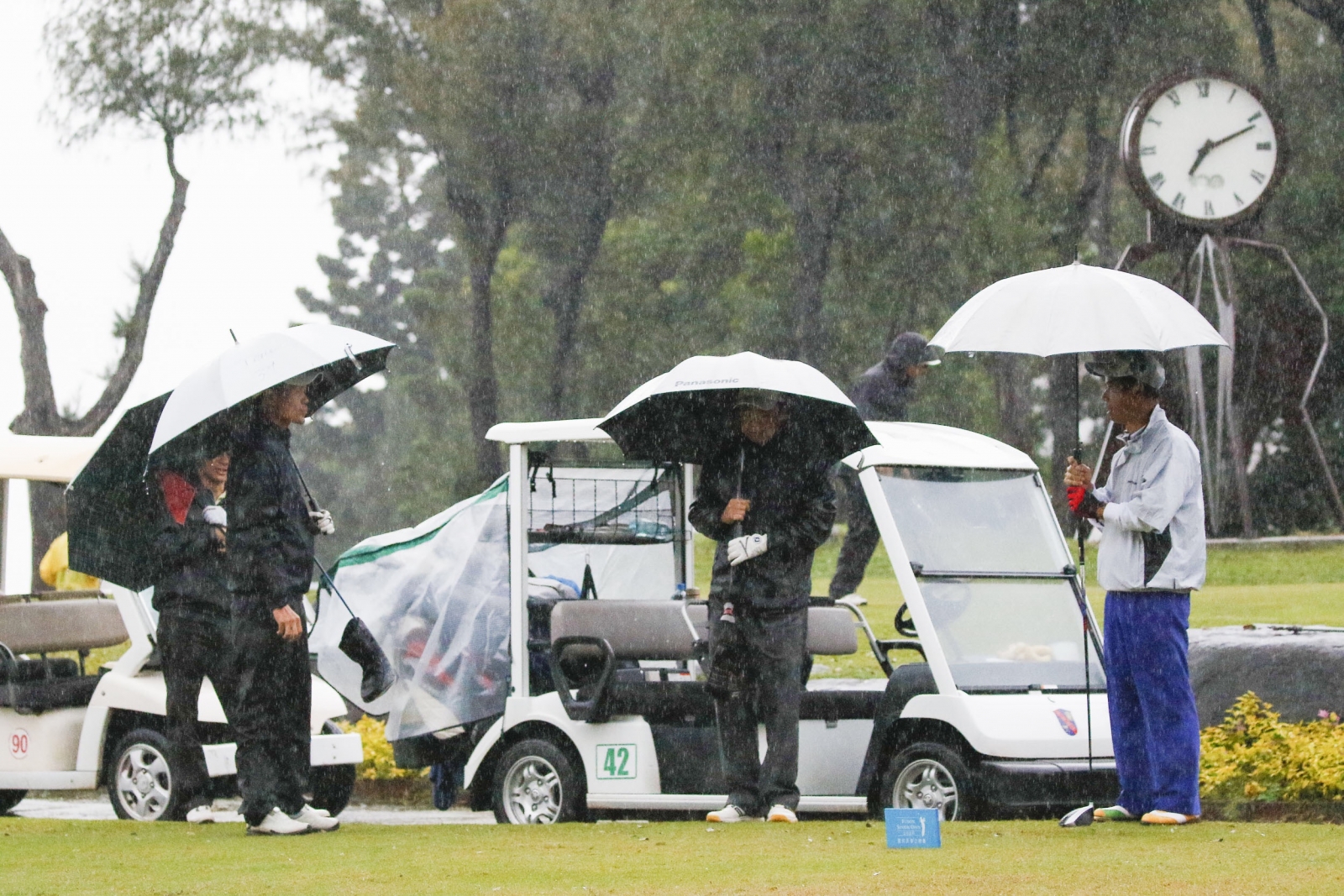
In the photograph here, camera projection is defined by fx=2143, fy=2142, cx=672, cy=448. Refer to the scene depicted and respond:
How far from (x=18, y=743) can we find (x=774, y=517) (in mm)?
4710

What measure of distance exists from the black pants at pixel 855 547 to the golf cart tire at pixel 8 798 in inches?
182

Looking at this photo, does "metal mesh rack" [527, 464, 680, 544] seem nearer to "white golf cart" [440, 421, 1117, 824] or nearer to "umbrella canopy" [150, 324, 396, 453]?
"white golf cart" [440, 421, 1117, 824]

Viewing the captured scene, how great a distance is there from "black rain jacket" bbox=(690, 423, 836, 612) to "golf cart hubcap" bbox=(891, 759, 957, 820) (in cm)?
80

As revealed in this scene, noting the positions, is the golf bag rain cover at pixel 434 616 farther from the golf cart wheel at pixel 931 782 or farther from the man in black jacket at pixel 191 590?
the golf cart wheel at pixel 931 782

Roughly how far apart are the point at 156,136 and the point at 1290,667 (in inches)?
684

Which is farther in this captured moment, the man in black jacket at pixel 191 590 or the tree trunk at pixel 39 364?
the tree trunk at pixel 39 364

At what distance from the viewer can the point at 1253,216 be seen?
59.0 ft

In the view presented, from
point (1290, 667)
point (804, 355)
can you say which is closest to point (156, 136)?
point (804, 355)

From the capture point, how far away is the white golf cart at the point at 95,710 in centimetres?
1062

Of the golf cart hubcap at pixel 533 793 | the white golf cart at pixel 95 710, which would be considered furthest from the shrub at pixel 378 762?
the golf cart hubcap at pixel 533 793

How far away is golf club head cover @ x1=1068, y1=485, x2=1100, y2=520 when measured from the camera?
7.86m

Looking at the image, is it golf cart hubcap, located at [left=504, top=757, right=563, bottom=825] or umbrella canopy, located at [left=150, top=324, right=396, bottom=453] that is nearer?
umbrella canopy, located at [left=150, top=324, right=396, bottom=453]

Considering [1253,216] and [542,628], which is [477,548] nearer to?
[542,628]

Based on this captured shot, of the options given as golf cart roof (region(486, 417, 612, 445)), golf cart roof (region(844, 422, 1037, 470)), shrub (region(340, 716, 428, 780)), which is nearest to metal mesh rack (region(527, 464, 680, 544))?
golf cart roof (region(486, 417, 612, 445))
